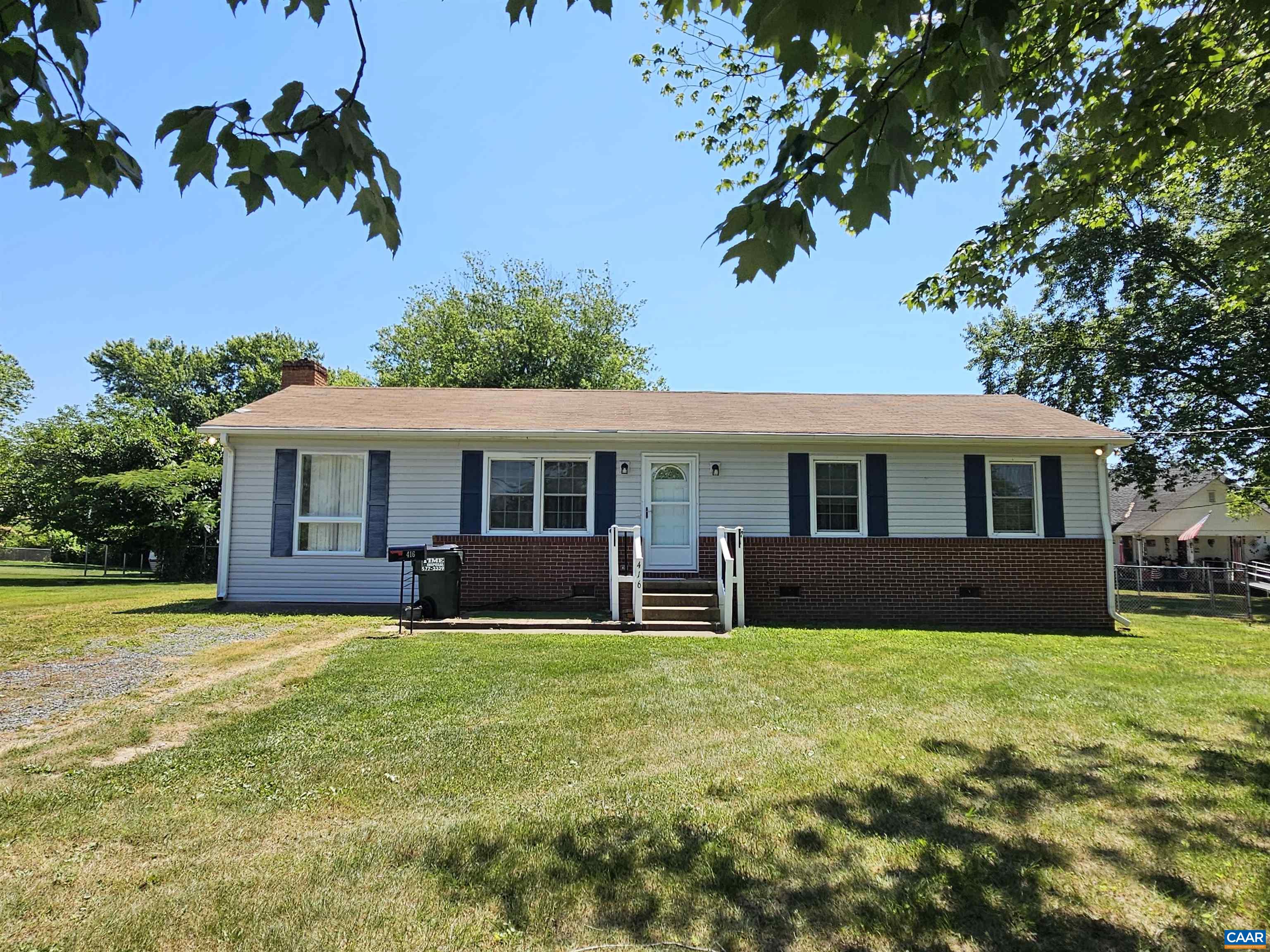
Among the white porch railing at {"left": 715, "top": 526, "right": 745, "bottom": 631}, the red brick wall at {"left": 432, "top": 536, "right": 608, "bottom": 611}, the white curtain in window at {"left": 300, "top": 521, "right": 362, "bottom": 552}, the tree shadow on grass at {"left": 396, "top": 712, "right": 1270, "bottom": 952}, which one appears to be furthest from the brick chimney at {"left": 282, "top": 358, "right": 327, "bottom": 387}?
the tree shadow on grass at {"left": 396, "top": 712, "right": 1270, "bottom": 952}

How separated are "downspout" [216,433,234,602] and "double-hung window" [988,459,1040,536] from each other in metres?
12.5

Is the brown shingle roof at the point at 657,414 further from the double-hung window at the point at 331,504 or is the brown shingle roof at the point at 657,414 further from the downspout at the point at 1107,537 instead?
the double-hung window at the point at 331,504

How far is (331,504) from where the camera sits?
11391 millimetres

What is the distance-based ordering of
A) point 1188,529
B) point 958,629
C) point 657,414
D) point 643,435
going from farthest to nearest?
point 1188,529 < point 657,414 < point 643,435 < point 958,629

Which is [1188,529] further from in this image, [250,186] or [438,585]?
[250,186]

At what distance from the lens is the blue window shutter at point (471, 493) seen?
11234 millimetres

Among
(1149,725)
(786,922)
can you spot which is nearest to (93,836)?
(786,922)

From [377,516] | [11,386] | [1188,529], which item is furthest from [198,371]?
[1188,529]

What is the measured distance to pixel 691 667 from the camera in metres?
7.02

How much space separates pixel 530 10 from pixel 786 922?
356 cm

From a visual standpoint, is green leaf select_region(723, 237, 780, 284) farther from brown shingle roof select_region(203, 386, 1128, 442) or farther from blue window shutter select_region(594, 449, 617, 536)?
blue window shutter select_region(594, 449, 617, 536)

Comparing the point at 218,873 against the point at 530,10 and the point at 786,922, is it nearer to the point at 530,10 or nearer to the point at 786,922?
the point at 786,922

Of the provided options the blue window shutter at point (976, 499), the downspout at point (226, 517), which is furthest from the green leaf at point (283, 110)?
the blue window shutter at point (976, 499)

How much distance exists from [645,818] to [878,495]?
9.00 metres
